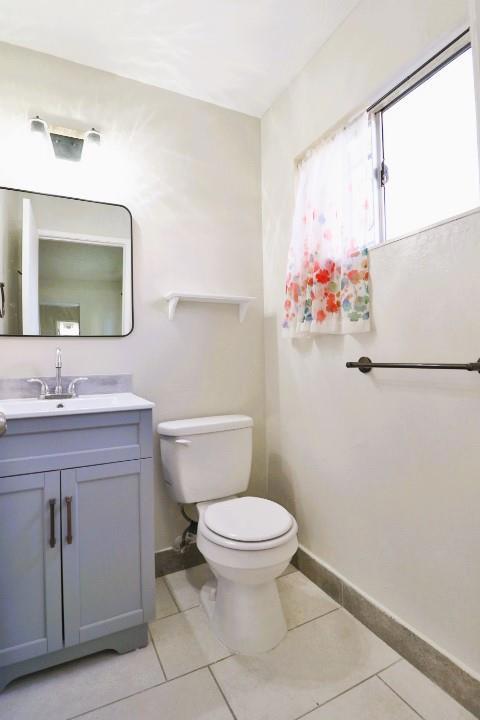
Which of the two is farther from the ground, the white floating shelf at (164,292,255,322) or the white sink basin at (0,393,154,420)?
the white floating shelf at (164,292,255,322)

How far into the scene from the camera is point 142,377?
1.84 meters

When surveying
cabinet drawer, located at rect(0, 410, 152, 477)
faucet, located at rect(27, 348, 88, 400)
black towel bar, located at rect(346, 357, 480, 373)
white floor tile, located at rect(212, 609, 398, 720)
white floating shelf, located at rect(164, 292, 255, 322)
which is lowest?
white floor tile, located at rect(212, 609, 398, 720)

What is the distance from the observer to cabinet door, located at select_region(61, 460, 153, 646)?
4.10 feet

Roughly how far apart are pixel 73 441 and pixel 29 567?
1.37 feet

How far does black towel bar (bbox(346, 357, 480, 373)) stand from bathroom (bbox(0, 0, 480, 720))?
2cm

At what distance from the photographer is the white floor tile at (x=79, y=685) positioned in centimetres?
114

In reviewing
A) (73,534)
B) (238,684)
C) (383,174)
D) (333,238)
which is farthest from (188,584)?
(383,174)

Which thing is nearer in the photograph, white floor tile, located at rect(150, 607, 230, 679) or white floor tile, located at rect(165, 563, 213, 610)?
white floor tile, located at rect(150, 607, 230, 679)

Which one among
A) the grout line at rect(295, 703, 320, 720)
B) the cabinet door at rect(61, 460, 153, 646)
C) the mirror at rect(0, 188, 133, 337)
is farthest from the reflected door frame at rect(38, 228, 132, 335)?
the grout line at rect(295, 703, 320, 720)

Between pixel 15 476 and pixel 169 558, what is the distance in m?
0.99

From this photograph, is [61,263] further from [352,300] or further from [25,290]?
[352,300]

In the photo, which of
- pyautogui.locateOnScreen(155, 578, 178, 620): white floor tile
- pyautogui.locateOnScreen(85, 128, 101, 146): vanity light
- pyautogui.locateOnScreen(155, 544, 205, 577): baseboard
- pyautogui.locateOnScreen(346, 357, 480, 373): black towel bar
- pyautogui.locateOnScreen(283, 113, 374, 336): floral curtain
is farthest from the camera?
pyautogui.locateOnScreen(155, 544, 205, 577): baseboard

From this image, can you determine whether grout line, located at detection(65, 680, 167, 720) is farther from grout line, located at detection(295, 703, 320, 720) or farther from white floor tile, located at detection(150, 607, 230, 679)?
grout line, located at detection(295, 703, 320, 720)

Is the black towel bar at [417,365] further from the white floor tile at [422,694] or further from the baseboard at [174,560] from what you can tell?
the baseboard at [174,560]
